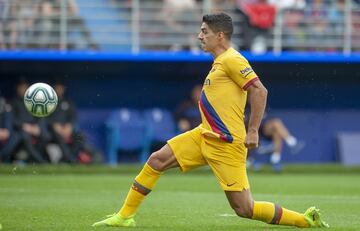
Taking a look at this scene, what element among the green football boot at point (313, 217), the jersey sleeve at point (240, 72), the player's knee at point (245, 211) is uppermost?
the jersey sleeve at point (240, 72)

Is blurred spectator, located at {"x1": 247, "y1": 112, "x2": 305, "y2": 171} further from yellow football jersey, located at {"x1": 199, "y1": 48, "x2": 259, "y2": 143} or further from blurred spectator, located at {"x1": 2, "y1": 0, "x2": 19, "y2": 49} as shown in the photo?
yellow football jersey, located at {"x1": 199, "y1": 48, "x2": 259, "y2": 143}

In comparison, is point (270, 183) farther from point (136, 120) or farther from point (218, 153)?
point (218, 153)

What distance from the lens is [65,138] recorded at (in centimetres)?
2253

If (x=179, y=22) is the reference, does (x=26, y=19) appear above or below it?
above

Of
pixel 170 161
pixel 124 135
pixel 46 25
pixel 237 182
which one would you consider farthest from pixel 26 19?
pixel 237 182

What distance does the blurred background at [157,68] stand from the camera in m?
23.2

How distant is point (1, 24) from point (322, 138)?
888 centimetres

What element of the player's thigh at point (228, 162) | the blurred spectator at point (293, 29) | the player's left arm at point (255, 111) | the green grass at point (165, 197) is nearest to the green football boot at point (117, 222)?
the green grass at point (165, 197)

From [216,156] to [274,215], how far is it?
836mm

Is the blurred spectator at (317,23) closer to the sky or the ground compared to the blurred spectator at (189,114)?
closer to the sky

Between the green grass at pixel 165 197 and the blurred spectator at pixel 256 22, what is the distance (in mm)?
3228

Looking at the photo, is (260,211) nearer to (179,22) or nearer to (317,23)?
(179,22)

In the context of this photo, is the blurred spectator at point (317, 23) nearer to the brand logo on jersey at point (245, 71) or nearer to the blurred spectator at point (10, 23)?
the blurred spectator at point (10, 23)

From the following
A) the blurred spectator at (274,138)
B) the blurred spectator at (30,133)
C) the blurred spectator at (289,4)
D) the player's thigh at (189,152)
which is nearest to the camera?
the player's thigh at (189,152)
